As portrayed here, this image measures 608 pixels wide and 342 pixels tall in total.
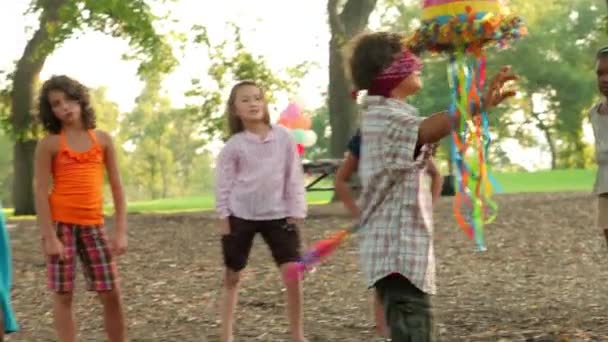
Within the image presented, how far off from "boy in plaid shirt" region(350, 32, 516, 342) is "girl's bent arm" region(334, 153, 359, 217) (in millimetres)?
504

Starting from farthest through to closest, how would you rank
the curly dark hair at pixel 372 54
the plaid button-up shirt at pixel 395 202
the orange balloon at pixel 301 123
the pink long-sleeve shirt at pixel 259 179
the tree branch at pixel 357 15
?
the tree branch at pixel 357 15 < the orange balloon at pixel 301 123 < the pink long-sleeve shirt at pixel 259 179 < the curly dark hair at pixel 372 54 < the plaid button-up shirt at pixel 395 202

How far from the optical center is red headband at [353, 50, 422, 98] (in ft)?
13.8

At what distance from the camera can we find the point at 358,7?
20953mm

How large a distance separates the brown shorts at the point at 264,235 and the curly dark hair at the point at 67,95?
103 cm

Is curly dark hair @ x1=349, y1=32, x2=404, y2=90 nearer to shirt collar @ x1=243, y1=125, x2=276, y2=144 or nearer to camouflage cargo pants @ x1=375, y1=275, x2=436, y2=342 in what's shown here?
camouflage cargo pants @ x1=375, y1=275, x2=436, y2=342

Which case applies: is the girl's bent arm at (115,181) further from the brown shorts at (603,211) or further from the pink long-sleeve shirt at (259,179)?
the brown shorts at (603,211)

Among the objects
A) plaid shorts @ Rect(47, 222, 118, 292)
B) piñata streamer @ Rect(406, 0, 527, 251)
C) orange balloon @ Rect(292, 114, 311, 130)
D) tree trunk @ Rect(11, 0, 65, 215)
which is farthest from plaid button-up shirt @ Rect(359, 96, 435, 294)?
tree trunk @ Rect(11, 0, 65, 215)

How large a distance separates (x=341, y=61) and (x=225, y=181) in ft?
48.1

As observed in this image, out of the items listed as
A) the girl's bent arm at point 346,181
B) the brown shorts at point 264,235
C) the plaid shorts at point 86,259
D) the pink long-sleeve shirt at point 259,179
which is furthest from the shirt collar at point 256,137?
the girl's bent arm at point 346,181

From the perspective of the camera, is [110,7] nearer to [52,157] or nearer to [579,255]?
[579,255]

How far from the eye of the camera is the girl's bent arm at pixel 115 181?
18.5 feet

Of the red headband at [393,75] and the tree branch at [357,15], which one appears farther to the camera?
the tree branch at [357,15]

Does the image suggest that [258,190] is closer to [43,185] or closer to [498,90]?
[43,185]

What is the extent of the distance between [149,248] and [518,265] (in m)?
4.67
